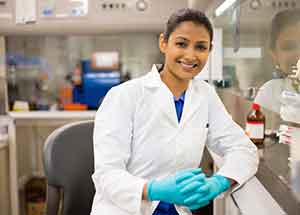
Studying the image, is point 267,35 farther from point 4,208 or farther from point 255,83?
point 4,208

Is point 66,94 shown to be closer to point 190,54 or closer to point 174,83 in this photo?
point 174,83

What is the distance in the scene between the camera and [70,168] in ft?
4.48

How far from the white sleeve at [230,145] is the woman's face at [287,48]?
11.0 inches

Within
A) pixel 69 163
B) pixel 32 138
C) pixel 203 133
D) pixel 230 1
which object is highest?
pixel 230 1

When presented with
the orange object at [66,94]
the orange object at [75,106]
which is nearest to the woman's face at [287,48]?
the orange object at [75,106]

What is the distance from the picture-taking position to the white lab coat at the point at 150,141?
1098 millimetres

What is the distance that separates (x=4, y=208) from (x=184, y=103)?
6.45ft

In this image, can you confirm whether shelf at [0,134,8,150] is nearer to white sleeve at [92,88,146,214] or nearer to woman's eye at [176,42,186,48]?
white sleeve at [92,88,146,214]

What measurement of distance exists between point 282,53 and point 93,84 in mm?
1808

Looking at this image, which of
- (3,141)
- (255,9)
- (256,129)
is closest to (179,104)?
(256,129)

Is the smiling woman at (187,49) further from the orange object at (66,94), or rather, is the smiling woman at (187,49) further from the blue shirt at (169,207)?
the orange object at (66,94)

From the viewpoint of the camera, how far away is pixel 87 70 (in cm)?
296

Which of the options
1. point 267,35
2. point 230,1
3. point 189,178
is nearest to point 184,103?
point 189,178

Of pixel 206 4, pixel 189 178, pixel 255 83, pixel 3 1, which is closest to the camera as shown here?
pixel 189 178
